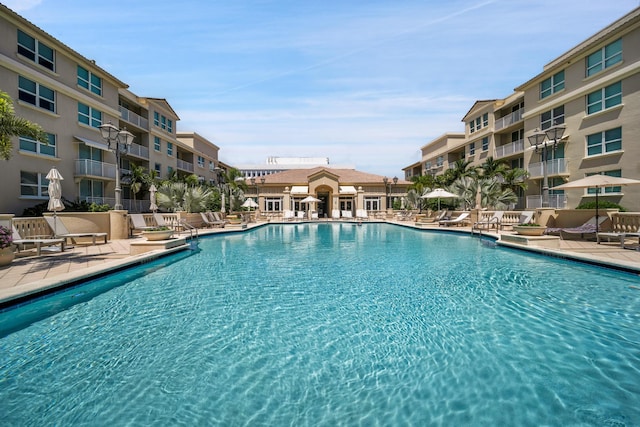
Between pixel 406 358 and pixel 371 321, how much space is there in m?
1.26

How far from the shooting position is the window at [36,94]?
59.3ft

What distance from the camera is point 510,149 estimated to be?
30.3 m

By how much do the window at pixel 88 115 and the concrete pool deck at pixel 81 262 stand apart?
13969 mm

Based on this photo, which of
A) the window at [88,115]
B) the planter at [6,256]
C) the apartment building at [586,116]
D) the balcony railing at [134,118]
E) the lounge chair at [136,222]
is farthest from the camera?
the balcony railing at [134,118]

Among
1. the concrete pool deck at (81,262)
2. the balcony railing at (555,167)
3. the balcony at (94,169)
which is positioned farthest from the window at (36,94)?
the balcony railing at (555,167)

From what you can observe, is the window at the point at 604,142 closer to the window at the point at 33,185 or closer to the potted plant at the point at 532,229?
the potted plant at the point at 532,229

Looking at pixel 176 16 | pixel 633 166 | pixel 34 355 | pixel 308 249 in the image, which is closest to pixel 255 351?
pixel 34 355

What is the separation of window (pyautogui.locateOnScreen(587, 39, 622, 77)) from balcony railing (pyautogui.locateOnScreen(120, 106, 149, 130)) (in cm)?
3387

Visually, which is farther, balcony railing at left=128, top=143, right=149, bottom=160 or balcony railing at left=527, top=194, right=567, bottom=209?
balcony railing at left=128, top=143, right=149, bottom=160

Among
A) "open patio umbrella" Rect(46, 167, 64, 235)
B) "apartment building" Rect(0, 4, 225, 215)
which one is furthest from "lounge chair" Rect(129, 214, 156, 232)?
"apartment building" Rect(0, 4, 225, 215)

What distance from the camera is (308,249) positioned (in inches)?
553

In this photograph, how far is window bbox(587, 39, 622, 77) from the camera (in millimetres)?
19491

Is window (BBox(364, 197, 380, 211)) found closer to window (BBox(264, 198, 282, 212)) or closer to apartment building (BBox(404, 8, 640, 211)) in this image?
window (BBox(264, 198, 282, 212))

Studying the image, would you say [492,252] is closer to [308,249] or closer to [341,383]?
[308,249]
